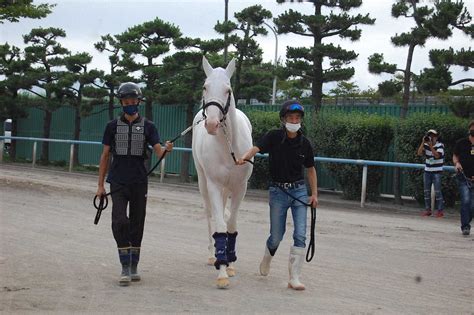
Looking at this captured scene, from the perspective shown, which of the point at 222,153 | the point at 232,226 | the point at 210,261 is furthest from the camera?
the point at 210,261

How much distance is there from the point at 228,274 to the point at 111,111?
2154 cm

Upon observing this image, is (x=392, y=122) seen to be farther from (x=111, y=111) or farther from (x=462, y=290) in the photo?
(x=111, y=111)

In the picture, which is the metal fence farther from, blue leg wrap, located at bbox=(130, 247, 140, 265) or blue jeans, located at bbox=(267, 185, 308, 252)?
blue leg wrap, located at bbox=(130, 247, 140, 265)

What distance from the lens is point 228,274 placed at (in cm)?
762

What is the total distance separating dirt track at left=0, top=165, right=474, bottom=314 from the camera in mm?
6309

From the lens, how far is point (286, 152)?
23.8 feet

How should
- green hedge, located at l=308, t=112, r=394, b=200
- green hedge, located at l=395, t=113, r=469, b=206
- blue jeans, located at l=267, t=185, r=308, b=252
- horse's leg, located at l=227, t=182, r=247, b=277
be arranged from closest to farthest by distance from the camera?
blue jeans, located at l=267, t=185, r=308, b=252 < horse's leg, located at l=227, t=182, r=247, b=277 < green hedge, located at l=395, t=113, r=469, b=206 < green hedge, located at l=308, t=112, r=394, b=200

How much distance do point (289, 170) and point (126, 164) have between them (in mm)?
1784

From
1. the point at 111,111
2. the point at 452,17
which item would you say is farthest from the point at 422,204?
the point at 111,111

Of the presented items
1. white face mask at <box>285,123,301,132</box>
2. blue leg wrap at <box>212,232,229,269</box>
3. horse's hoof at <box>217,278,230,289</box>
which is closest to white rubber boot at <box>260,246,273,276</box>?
blue leg wrap at <box>212,232,229,269</box>

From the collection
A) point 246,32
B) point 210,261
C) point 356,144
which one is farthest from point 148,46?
point 210,261

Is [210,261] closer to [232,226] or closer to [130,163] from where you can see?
[232,226]

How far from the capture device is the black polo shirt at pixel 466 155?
464 inches

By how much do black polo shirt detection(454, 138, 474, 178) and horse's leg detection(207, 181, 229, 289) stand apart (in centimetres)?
598
